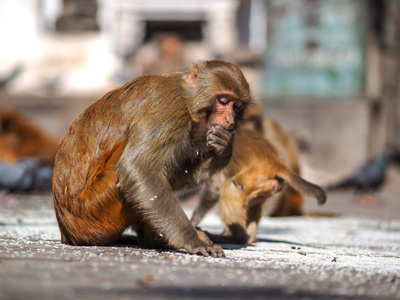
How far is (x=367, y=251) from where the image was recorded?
3.35 meters

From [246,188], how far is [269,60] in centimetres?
618

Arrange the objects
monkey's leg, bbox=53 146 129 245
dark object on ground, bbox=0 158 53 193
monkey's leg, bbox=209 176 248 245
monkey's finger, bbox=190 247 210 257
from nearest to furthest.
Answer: monkey's finger, bbox=190 247 210 257 < monkey's leg, bbox=53 146 129 245 < monkey's leg, bbox=209 176 248 245 < dark object on ground, bbox=0 158 53 193

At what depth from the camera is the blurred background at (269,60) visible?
9.36 metres

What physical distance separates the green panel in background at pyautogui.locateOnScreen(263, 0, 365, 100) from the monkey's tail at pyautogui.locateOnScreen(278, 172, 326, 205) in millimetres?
5829

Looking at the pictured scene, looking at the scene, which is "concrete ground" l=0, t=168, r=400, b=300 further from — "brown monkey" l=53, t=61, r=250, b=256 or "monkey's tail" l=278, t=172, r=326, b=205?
"monkey's tail" l=278, t=172, r=326, b=205

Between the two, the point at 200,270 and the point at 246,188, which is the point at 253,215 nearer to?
the point at 246,188

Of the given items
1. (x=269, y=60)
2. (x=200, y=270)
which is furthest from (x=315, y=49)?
(x=200, y=270)

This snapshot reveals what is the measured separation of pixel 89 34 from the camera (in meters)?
12.6

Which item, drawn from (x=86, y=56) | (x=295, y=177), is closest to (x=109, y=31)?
(x=86, y=56)

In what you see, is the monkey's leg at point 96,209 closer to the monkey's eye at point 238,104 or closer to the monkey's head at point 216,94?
the monkey's head at point 216,94

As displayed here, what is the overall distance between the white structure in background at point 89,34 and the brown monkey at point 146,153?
9.38 metres

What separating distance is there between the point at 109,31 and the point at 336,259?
10454 millimetres

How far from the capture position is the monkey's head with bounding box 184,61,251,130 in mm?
3033

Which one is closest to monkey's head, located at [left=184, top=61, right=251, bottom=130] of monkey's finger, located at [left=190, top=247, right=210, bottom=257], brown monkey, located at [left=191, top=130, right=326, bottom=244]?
monkey's finger, located at [left=190, top=247, right=210, bottom=257]
